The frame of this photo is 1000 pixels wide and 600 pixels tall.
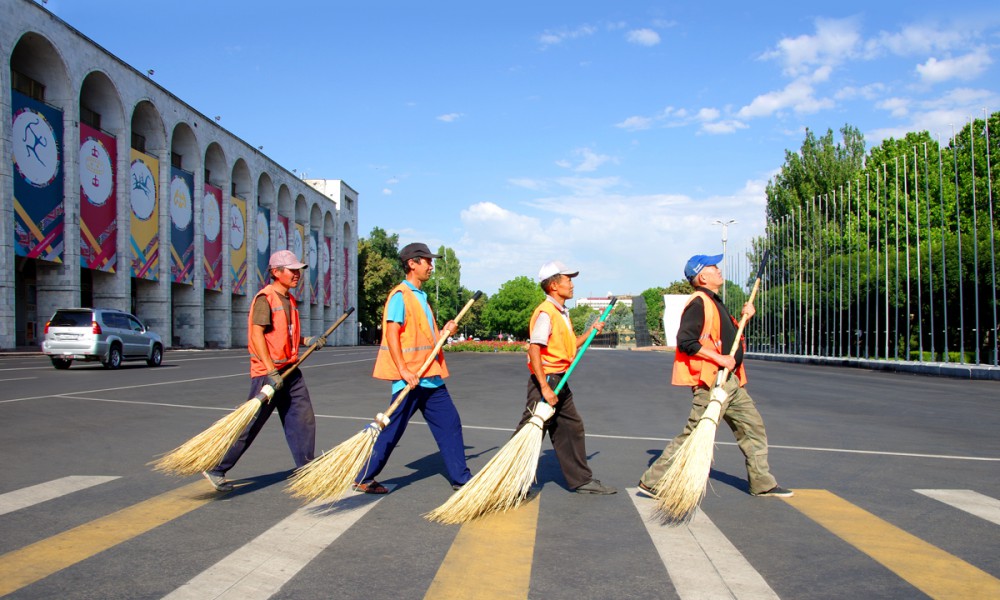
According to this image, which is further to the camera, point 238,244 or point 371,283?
point 371,283

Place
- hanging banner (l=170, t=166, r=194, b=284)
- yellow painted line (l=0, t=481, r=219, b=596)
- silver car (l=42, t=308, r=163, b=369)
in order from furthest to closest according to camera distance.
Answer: hanging banner (l=170, t=166, r=194, b=284)
silver car (l=42, t=308, r=163, b=369)
yellow painted line (l=0, t=481, r=219, b=596)

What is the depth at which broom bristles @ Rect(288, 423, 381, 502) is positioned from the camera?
18.4 ft

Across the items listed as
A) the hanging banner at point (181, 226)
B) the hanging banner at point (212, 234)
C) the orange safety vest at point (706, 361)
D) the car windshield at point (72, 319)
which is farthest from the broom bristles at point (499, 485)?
the hanging banner at point (212, 234)

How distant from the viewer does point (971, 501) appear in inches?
234

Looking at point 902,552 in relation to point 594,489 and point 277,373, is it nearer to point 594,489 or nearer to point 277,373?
point 594,489

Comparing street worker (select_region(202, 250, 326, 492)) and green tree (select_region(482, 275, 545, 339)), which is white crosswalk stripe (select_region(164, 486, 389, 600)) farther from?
green tree (select_region(482, 275, 545, 339))

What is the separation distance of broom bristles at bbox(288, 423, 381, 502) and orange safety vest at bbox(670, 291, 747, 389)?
239 cm

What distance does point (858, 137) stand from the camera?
2178 inches

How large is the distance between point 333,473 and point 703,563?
2627 millimetres

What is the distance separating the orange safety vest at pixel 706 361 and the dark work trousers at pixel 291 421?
2.88m

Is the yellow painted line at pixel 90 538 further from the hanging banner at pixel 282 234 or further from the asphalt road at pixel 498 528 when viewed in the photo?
the hanging banner at pixel 282 234

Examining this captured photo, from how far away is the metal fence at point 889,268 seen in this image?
36.3 m

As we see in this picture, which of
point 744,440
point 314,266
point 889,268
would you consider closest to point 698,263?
point 744,440

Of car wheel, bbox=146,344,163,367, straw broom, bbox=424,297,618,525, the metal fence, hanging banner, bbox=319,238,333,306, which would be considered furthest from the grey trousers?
hanging banner, bbox=319,238,333,306
